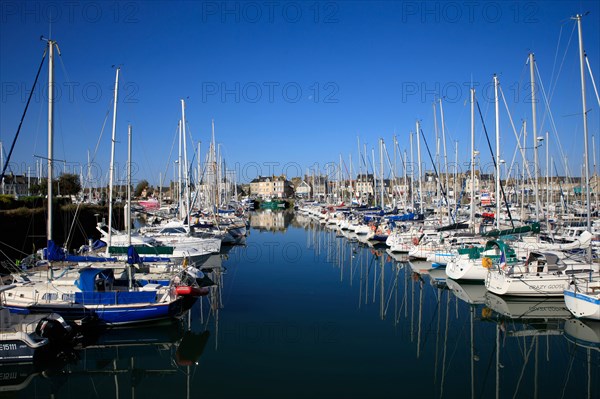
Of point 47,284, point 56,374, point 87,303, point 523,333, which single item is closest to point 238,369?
point 56,374

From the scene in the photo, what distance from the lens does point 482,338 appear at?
17469 millimetres

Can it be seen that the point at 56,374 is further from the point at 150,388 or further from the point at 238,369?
the point at 238,369

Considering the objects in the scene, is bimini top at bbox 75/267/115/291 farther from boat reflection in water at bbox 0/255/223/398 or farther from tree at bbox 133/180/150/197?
tree at bbox 133/180/150/197

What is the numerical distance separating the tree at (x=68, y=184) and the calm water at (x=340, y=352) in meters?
63.5

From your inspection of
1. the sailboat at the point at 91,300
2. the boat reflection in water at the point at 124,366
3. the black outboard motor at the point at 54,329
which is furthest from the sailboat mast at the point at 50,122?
the boat reflection in water at the point at 124,366

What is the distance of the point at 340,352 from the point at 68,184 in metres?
75.3

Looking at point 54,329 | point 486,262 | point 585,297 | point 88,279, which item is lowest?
point 54,329

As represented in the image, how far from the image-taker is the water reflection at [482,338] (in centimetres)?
1353

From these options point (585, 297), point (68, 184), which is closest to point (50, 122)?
point (585, 297)

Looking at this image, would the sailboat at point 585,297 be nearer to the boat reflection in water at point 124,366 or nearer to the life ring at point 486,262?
the life ring at point 486,262

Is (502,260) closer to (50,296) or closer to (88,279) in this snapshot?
(88,279)

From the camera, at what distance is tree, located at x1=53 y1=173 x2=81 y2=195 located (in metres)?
78.0

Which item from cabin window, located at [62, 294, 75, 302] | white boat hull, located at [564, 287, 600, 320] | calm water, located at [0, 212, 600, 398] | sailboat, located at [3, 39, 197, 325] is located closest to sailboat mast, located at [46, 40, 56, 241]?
sailboat, located at [3, 39, 197, 325]

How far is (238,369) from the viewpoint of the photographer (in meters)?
14.6
